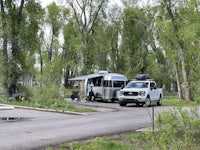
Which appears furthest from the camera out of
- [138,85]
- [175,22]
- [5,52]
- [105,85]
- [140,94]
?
[105,85]

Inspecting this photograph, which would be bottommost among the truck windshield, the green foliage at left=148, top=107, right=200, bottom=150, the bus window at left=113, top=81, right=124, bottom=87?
the green foliage at left=148, top=107, right=200, bottom=150

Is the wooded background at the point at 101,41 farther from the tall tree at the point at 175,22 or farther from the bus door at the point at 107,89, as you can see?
the bus door at the point at 107,89

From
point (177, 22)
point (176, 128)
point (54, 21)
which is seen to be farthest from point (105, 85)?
point (54, 21)

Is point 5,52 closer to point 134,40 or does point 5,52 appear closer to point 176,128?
point 176,128

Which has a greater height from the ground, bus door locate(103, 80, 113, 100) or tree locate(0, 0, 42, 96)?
tree locate(0, 0, 42, 96)

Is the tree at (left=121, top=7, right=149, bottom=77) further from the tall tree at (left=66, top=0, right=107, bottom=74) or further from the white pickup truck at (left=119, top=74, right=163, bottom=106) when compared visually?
the white pickup truck at (left=119, top=74, right=163, bottom=106)

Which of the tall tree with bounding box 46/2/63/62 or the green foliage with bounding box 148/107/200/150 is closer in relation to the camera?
the green foliage with bounding box 148/107/200/150

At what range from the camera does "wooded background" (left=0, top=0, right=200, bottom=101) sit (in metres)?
30.5

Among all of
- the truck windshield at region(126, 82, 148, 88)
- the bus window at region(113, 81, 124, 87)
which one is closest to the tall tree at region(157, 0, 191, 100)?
the bus window at region(113, 81, 124, 87)

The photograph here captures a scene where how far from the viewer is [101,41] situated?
5872cm

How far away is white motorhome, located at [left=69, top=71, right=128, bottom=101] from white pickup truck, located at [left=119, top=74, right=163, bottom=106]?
6.41 metres

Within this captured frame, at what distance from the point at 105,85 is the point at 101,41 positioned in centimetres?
2406

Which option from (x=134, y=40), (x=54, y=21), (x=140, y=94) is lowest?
(x=140, y=94)

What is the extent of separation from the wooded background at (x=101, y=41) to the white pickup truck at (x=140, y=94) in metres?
3.25
